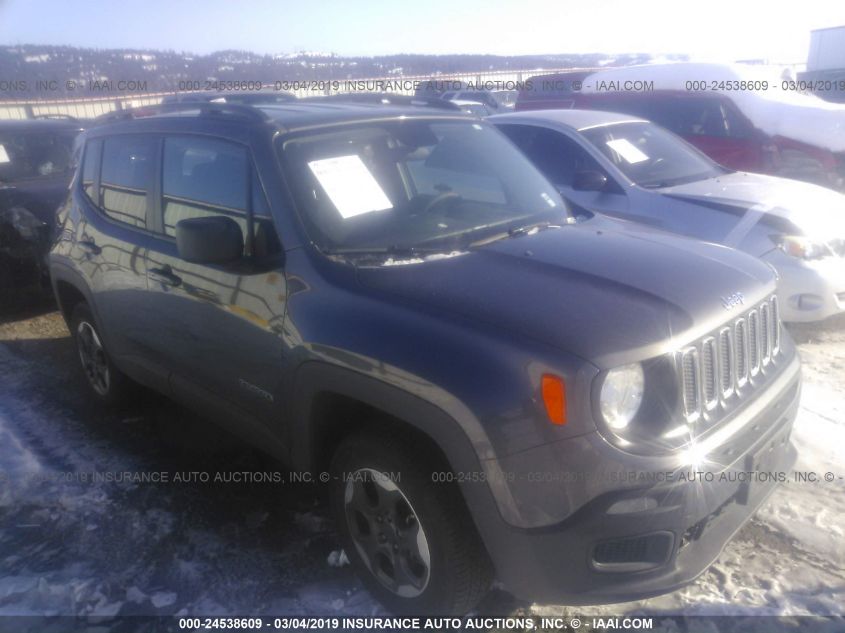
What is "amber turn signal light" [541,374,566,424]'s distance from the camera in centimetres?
202

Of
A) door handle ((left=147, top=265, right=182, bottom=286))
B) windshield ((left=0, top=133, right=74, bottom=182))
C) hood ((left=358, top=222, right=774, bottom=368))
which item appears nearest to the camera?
hood ((left=358, top=222, right=774, bottom=368))

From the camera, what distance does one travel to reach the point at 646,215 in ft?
17.9

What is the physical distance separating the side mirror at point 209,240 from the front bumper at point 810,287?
405 centimetres

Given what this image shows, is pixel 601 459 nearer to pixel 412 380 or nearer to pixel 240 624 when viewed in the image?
pixel 412 380

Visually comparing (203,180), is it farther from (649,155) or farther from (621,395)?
(649,155)

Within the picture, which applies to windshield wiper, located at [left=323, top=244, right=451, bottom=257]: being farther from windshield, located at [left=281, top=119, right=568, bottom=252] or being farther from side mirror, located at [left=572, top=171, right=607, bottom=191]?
side mirror, located at [left=572, top=171, right=607, bottom=191]

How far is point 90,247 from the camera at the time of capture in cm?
411

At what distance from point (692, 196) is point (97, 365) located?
467 centimetres

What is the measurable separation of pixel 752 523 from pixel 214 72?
30.9ft

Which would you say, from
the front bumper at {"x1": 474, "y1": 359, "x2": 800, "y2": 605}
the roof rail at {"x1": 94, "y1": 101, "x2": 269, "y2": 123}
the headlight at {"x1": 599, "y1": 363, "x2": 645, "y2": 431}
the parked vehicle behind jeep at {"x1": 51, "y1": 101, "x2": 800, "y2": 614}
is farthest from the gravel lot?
the roof rail at {"x1": 94, "y1": 101, "x2": 269, "y2": 123}

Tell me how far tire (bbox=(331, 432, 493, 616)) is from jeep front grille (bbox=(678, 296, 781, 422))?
87cm

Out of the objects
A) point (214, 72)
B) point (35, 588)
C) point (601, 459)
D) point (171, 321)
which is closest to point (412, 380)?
point (601, 459)

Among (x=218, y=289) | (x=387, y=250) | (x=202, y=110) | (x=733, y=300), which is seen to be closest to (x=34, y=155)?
(x=202, y=110)

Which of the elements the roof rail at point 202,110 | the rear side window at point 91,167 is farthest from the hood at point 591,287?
the rear side window at point 91,167
